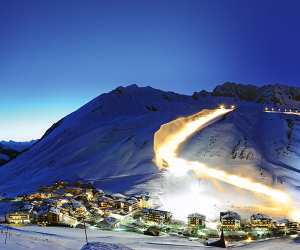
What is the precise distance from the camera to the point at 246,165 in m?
100

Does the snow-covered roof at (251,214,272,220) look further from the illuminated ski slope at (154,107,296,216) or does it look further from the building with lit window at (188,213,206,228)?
the illuminated ski slope at (154,107,296,216)

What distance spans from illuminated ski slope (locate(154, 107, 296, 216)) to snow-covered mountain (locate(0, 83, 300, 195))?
2.49 metres

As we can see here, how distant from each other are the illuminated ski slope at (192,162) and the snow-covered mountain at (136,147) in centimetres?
249

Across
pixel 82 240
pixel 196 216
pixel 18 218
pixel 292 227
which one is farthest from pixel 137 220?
pixel 82 240

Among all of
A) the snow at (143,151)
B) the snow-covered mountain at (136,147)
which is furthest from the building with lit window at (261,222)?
the snow-covered mountain at (136,147)

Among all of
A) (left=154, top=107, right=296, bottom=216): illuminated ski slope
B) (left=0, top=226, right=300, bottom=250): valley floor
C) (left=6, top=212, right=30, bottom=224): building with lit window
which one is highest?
(left=154, top=107, right=296, bottom=216): illuminated ski slope

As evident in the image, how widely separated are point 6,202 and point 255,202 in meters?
38.9

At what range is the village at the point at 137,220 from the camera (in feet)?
A: 211

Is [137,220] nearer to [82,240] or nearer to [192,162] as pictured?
[82,240]

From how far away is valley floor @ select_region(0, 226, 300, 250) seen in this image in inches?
1634

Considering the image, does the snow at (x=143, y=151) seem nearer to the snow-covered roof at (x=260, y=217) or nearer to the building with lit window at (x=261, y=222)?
the snow-covered roof at (x=260, y=217)

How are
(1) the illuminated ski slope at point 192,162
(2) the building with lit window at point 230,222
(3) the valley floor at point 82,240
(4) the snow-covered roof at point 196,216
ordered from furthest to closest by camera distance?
(1) the illuminated ski slope at point 192,162 → (4) the snow-covered roof at point 196,216 → (2) the building with lit window at point 230,222 → (3) the valley floor at point 82,240

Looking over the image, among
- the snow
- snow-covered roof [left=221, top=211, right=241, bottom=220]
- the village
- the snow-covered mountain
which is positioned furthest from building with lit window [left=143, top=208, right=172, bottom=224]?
the snow-covered mountain

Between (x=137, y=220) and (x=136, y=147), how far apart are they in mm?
40736
